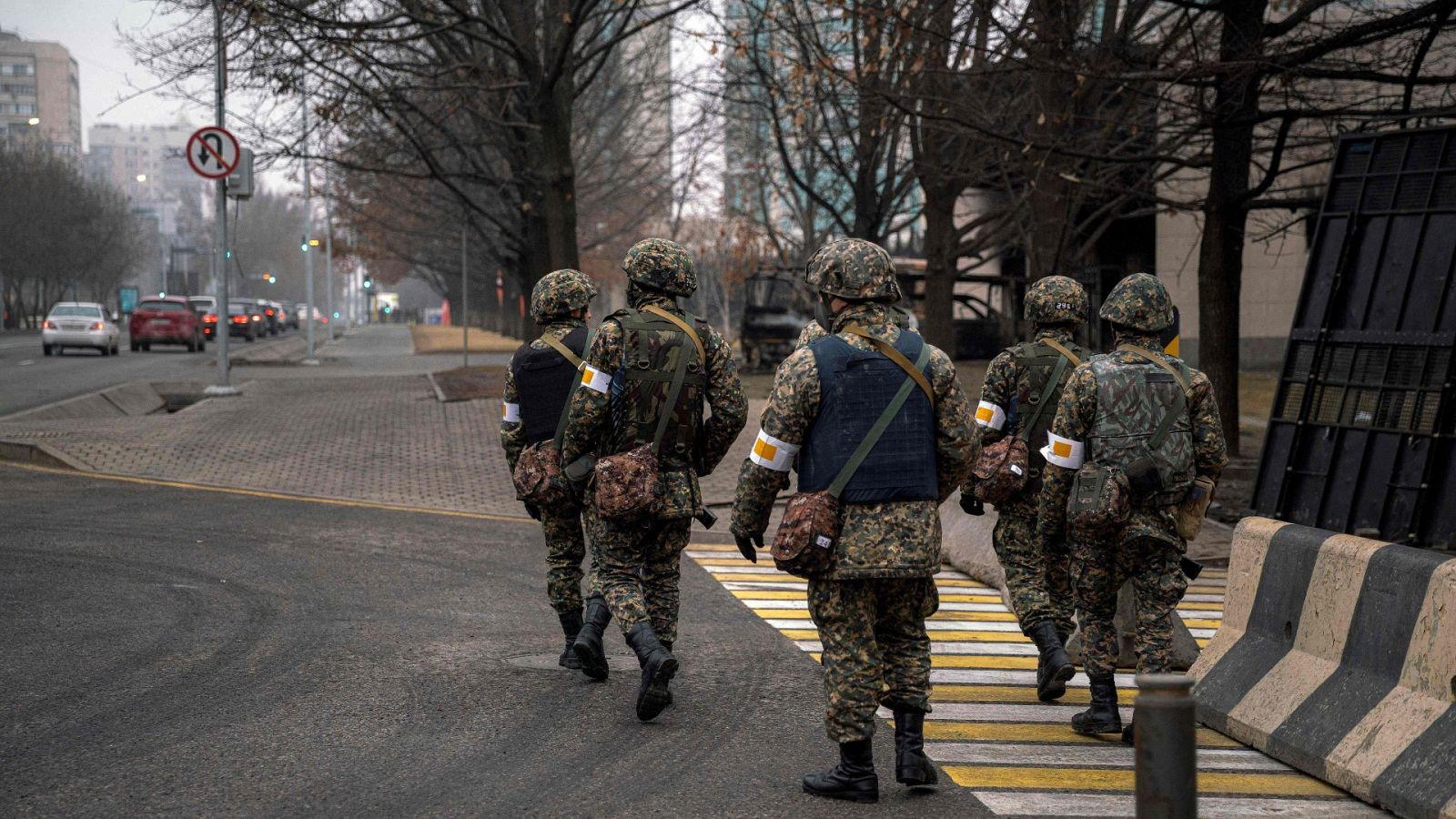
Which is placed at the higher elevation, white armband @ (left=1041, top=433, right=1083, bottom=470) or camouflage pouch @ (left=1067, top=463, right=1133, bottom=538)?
white armband @ (left=1041, top=433, right=1083, bottom=470)

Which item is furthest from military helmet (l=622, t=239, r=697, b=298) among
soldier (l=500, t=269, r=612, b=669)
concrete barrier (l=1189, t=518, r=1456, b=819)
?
concrete barrier (l=1189, t=518, r=1456, b=819)

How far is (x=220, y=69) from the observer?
2127 centimetres

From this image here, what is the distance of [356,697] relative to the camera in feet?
21.6

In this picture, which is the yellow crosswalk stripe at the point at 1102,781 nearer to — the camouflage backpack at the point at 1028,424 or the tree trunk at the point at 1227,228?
the camouflage backpack at the point at 1028,424

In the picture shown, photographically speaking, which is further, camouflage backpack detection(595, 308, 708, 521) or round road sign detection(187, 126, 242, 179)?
round road sign detection(187, 126, 242, 179)

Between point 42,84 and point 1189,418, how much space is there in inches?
7396

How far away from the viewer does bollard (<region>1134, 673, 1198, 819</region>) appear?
9.95 ft

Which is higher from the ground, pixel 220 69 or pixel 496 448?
pixel 220 69

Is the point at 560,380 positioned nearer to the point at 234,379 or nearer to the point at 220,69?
the point at 220,69

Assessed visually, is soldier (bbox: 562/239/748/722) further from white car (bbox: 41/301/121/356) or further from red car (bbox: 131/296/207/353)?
red car (bbox: 131/296/207/353)

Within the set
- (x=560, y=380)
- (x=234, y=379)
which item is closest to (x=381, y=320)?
(x=234, y=379)

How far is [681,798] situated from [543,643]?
9.45 ft

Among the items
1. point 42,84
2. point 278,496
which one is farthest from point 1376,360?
point 42,84

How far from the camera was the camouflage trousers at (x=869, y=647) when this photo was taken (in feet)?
17.3
